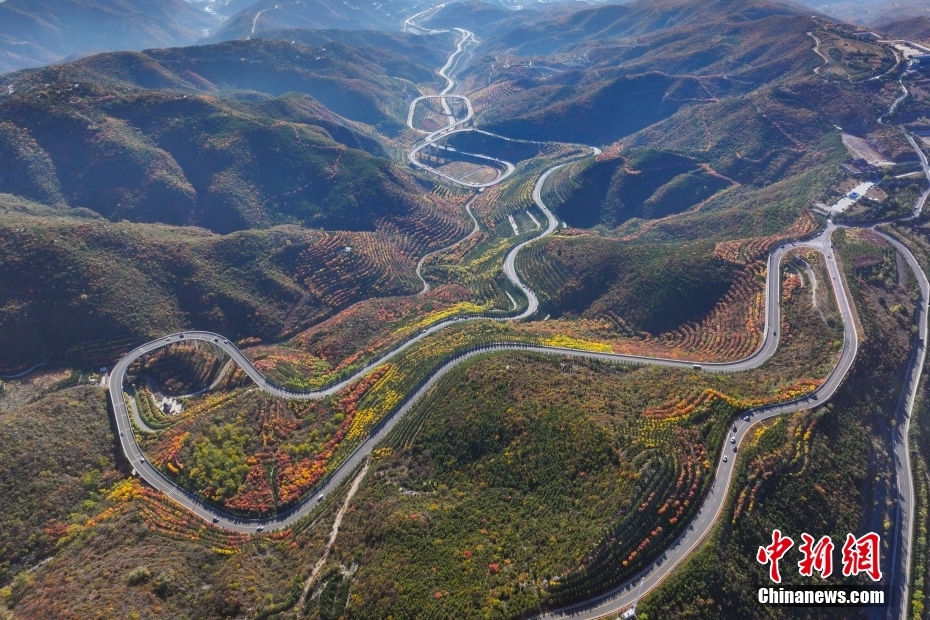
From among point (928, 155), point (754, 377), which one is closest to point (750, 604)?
point (754, 377)

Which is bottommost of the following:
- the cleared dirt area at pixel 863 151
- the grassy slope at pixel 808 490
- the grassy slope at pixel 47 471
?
the grassy slope at pixel 47 471

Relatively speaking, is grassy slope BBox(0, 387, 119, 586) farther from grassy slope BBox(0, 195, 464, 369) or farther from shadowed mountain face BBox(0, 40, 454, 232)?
shadowed mountain face BBox(0, 40, 454, 232)

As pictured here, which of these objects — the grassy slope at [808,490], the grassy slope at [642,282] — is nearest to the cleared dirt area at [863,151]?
the grassy slope at [642,282]

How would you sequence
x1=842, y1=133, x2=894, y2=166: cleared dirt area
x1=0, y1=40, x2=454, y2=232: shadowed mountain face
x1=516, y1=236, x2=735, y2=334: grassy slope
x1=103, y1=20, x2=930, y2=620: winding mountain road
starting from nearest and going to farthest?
x1=103, y1=20, x2=930, y2=620: winding mountain road, x1=516, y1=236, x2=735, y2=334: grassy slope, x1=842, y1=133, x2=894, y2=166: cleared dirt area, x1=0, y1=40, x2=454, y2=232: shadowed mountain face

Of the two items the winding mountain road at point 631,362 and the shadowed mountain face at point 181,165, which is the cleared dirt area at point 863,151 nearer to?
the winding mountain road at point 631,362

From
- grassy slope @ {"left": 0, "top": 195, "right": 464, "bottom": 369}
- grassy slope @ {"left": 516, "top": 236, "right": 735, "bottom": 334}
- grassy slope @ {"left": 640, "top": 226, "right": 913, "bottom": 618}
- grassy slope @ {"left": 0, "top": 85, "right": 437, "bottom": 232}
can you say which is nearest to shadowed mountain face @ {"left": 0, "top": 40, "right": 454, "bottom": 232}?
grassy slope @ {"left": 0, "top": 85, "right": 437, "bottom": 232}

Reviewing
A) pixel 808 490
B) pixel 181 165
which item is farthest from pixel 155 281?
pixel 808 490

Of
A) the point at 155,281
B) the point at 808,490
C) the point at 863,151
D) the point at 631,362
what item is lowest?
the point at 155,281

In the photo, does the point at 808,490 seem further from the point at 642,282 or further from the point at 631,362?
the point at 642,282
